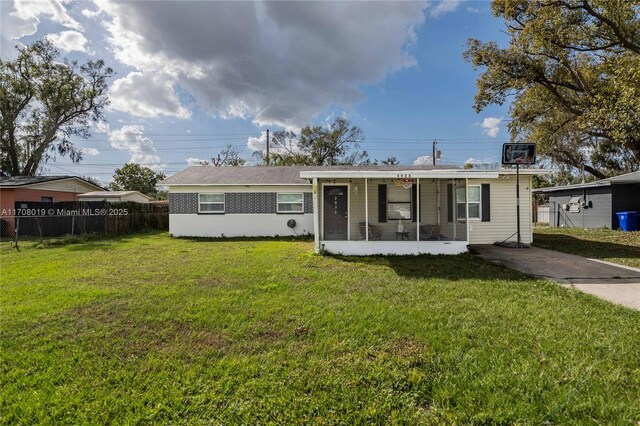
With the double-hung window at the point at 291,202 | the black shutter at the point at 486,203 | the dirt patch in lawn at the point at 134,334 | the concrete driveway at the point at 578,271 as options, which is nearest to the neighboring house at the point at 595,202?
the black shutter at the point at 486,203

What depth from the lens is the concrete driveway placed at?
563 centimetres

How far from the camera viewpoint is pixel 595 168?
29641mm

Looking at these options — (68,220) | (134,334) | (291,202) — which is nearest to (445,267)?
(134,334)

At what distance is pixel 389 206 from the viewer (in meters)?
11.4

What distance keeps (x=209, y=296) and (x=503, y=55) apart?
52.3 feet

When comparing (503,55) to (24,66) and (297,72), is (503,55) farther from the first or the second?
(24,66)

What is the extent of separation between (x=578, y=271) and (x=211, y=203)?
13583 mm

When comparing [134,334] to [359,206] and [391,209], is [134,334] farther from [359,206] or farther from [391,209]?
[391,209]

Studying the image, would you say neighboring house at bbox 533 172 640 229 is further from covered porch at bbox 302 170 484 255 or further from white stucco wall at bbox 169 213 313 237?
white stucco wall at bbox 169 213 313 237

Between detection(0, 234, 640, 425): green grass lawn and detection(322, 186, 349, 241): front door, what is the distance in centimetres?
498

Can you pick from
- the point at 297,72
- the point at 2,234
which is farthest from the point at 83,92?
the point at 297,72

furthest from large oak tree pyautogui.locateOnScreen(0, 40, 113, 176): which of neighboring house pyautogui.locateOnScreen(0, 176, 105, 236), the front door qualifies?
the front door

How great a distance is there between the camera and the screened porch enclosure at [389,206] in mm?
11008

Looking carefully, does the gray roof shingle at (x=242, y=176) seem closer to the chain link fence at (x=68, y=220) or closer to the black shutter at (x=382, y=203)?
the chain link fence at (x=68, y=220)
